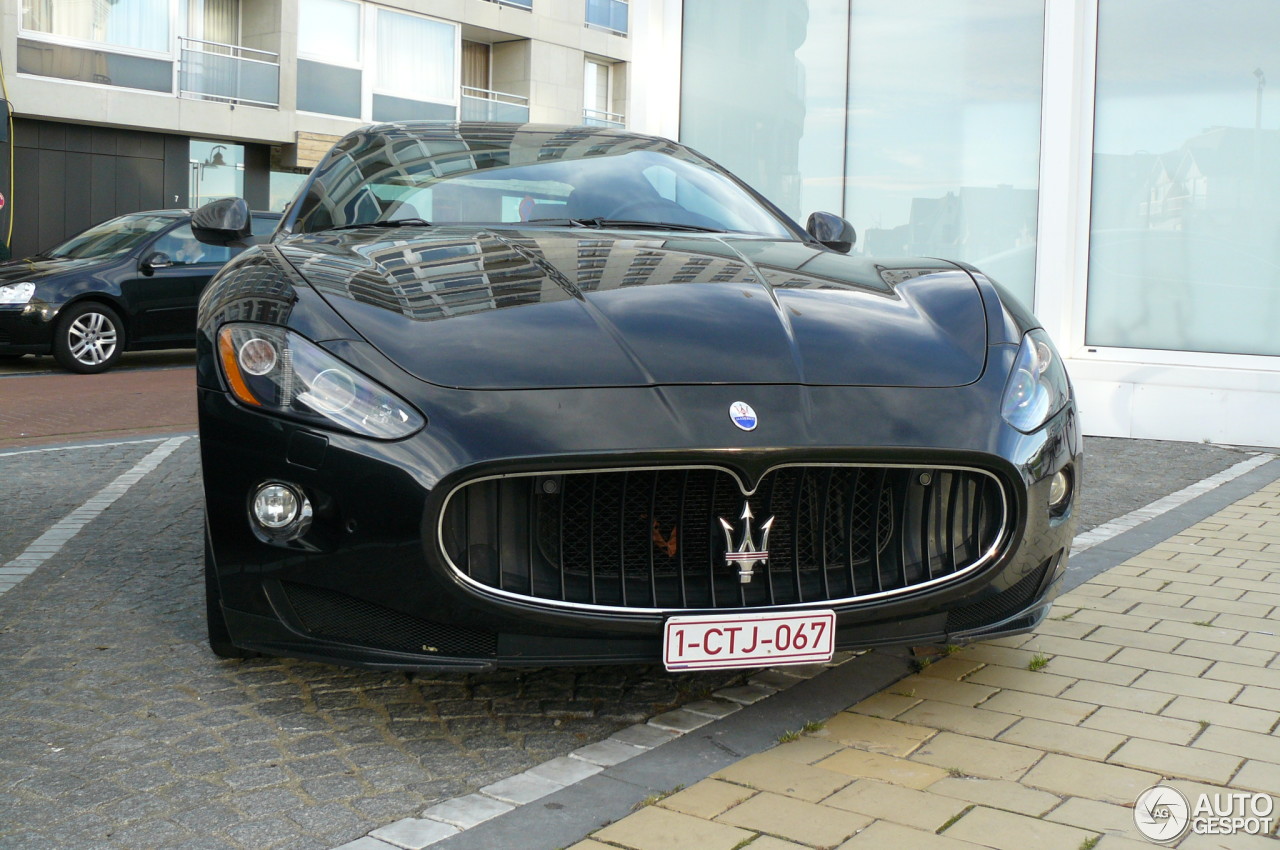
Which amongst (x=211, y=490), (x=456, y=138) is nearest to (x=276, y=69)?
(x=456, y=138)

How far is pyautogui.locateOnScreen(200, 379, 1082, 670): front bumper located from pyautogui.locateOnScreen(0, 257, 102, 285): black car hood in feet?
37.4

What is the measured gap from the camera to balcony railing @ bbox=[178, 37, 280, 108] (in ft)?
78.4

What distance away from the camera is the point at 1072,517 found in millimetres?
3178

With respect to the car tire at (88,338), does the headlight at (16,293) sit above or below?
above

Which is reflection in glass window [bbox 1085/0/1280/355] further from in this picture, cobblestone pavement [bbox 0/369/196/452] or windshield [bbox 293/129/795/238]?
cobblestone pavement [bbox 0/369/196/452]

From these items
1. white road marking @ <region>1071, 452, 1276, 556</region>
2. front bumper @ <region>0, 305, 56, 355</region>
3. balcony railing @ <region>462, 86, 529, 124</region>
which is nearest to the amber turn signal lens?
white road marking @ <region>1071, 452, 1276, 556</region>

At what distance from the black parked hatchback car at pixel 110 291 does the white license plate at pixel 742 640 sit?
1131cm

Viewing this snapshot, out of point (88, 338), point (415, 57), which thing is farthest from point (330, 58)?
point (88, 338)

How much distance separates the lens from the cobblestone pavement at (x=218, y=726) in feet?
8.37

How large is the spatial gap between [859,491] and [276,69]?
80.1 ft

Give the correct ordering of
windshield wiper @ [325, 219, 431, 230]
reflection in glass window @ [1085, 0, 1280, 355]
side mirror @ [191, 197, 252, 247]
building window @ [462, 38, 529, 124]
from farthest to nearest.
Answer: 1. building window @ [462, 38, 529, 124]
2. reflection in glass window @ [1085, 0, 1280, 355]
3. side mirror @ [191, 197, 252, 247]
4. windshield wiper @ [325, 219, 431, 230]

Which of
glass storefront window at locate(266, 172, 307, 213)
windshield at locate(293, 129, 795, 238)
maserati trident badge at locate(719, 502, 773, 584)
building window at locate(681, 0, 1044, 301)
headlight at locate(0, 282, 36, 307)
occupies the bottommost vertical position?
maserati trident badge at locate(719, 502, 773, 584)

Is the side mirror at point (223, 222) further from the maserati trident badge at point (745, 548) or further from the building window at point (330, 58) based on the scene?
the building window at point (330, 58)

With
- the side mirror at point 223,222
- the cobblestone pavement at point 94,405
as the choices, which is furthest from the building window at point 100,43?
the side mirror at point 223,222
